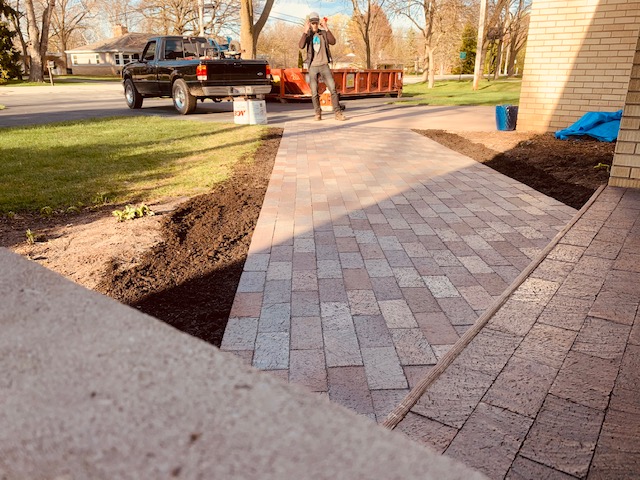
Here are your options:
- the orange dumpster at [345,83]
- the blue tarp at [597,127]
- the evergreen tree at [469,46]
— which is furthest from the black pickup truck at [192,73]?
the evergreen tree at [469,46]

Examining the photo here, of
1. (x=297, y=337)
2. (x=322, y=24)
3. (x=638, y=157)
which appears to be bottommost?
(x=297, y=337)

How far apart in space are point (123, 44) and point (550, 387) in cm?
8388

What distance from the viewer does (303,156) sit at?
26.1ft

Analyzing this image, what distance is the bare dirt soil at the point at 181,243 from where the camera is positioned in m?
3.16

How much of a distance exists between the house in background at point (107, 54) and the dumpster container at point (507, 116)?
72491 millimetres

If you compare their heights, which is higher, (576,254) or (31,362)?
(31,362)

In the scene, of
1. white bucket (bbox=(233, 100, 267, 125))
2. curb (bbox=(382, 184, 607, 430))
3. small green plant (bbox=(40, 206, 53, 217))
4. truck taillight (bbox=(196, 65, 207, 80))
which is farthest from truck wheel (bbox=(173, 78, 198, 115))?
curb (bbox=(382, 184, 607, 430))

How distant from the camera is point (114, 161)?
7602 millimetres

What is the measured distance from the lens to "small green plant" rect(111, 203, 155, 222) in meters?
4.75

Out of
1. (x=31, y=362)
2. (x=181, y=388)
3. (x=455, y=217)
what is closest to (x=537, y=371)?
(x=181, y=388)

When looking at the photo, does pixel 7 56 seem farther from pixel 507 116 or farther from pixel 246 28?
pixel 507 116

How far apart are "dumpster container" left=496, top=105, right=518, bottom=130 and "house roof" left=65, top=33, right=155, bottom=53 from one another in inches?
2872

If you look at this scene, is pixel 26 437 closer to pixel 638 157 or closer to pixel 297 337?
pixel 297 337

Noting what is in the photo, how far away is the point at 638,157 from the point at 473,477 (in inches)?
220
